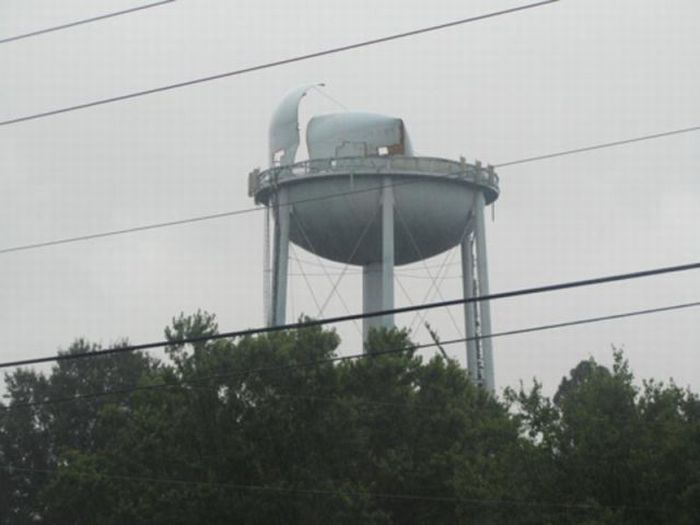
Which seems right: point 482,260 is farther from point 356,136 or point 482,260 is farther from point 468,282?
point 356,136

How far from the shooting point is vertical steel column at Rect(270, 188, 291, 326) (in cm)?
5384

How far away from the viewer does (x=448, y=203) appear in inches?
2105

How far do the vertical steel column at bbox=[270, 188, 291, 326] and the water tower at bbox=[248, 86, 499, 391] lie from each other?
1.5 inches

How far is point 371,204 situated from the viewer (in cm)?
5262

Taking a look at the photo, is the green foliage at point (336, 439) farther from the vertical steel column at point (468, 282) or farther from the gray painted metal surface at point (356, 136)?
the gray painted metal surface at point (356, 136)

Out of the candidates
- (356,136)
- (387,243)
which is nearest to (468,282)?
(387,243)

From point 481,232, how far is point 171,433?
1391cm

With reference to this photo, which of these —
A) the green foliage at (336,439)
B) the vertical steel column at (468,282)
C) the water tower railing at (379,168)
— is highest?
the water tower railing at (379,168)

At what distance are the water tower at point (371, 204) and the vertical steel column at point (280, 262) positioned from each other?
0.04m

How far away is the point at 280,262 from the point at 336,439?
8.81 metres

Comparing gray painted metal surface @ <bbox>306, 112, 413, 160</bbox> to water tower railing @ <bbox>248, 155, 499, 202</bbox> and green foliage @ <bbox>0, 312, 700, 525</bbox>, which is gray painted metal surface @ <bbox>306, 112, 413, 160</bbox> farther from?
green foliage @ <bbox>0, 312, 700, 525</bbox>

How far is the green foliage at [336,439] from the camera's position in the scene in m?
38.4

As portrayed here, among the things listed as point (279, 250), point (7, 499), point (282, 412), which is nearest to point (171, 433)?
point (282, 412)

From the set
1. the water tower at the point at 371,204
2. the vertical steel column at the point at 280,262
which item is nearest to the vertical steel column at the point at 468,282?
the water tower at the point at 371,204
